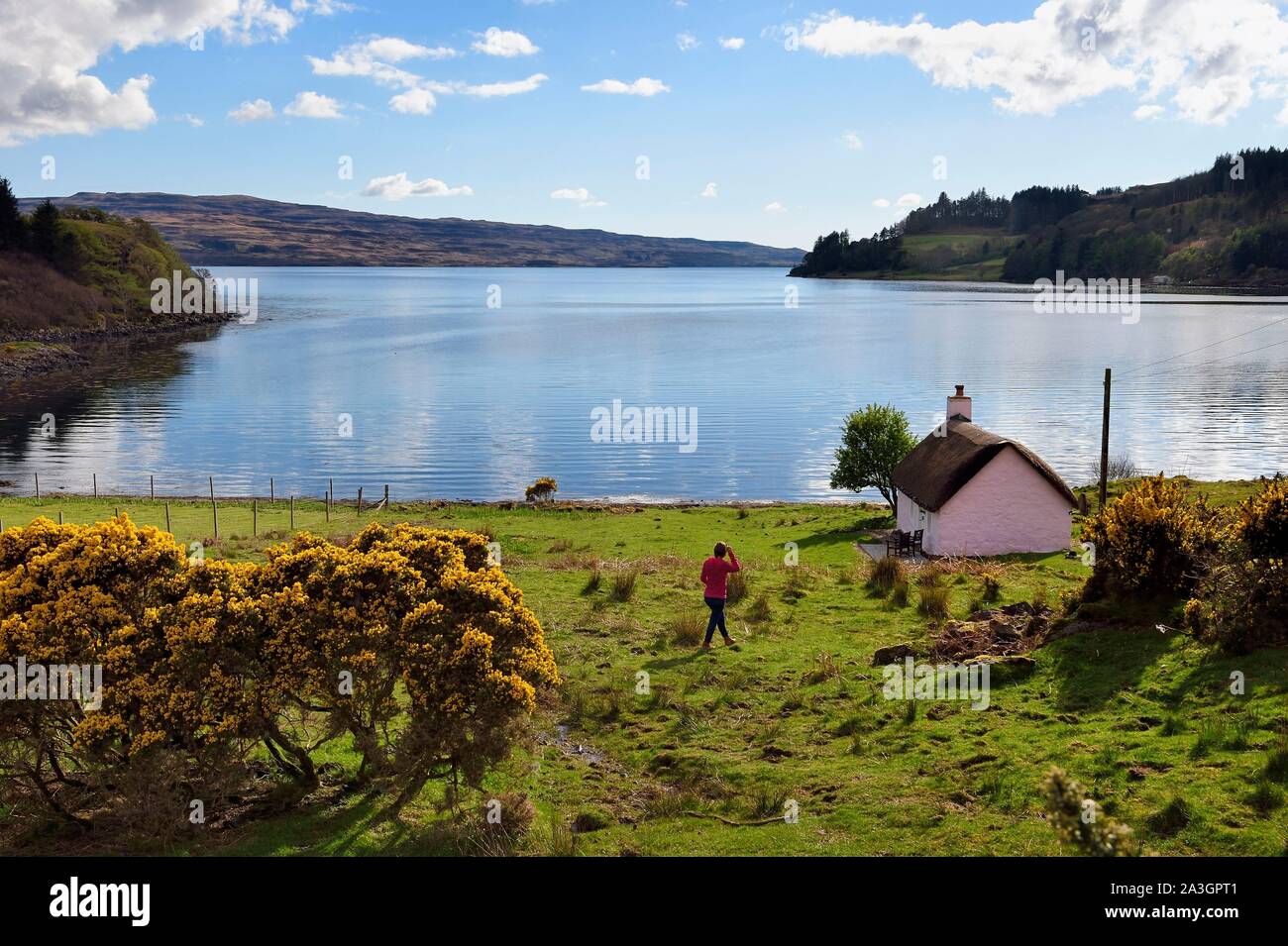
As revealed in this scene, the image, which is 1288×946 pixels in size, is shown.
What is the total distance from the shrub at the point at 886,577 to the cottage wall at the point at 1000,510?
10.1 m

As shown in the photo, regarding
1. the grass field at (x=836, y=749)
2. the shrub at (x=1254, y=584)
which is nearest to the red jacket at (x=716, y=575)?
the grass field at (x=836, y=749)

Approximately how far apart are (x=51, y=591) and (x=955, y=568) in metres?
24.6

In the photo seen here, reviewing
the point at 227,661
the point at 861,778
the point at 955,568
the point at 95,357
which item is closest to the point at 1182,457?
the point at 955,568

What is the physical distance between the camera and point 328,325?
187 metres

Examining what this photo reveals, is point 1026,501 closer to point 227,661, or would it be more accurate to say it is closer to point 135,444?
point 227,661

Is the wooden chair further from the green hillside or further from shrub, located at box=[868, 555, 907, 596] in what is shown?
the green hillside

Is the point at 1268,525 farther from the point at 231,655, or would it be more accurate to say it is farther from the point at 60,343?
the point at 60,343

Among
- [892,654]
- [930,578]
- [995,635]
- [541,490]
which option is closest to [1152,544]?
[995,635]

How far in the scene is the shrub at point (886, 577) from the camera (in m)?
27.0

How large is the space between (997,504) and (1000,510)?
Result: 0.27 meters

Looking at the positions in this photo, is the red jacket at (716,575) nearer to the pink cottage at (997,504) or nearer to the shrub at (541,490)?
the pink cottage at (997,504)

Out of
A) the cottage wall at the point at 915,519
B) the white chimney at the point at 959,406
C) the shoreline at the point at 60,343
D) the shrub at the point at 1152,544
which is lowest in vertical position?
the cottage wall at the point at 915,519

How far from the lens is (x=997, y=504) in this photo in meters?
38.0
